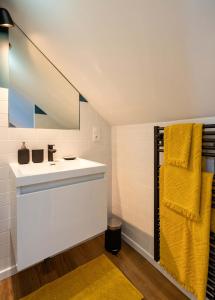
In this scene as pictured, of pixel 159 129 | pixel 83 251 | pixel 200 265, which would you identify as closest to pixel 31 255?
pixel 83 251

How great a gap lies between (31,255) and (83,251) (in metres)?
0.83

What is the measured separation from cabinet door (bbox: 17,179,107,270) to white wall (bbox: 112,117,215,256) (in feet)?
1.48

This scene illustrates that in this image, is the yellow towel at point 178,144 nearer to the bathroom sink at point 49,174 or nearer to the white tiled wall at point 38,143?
the bathroom sink at point 49,174

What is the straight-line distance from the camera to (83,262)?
1633 millimetres

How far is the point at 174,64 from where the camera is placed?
3.15 ft

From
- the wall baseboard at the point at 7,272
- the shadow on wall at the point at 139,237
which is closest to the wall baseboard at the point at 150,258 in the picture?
the shadow on wall at the point at 139,237

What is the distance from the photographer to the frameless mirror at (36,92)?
1.44 meters

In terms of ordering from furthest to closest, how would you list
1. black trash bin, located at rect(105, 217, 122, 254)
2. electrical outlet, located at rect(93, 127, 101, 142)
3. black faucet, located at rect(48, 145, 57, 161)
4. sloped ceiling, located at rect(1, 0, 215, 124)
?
electrical outlet, located at rect(93, 127, 101, 142), black trash bin, located at rect(105, 217, 122, 254), black faucet, located at rect(48, 145, 57, 161), sloped ceiling, located at rect(1, 0, 215, 124)

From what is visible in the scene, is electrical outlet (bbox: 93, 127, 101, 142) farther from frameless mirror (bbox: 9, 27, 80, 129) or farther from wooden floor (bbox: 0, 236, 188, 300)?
wooden floor (bbox: 0, 236, 188, 300)

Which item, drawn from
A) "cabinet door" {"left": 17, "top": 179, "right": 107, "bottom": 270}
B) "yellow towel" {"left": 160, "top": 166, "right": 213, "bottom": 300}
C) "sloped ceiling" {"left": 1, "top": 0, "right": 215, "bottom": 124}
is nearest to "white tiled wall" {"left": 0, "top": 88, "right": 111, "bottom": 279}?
"sloped ceiling" {"left": 1, "top": 0, "right": 215, "bottom": 124}

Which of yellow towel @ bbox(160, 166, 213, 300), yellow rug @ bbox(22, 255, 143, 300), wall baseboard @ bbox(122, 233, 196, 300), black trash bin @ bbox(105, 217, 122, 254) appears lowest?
yellow rug @ bbox(22, 255, 143, 300)

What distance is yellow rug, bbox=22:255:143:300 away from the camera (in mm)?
1288

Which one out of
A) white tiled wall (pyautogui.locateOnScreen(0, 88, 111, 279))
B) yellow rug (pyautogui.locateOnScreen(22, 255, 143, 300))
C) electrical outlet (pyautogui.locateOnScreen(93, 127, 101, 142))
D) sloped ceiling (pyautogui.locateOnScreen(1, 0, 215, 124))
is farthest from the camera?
electrical outlet (pyautogui.locateOnScreen(93, 127, 101, 142))

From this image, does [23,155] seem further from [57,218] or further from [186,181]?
[186,181]
